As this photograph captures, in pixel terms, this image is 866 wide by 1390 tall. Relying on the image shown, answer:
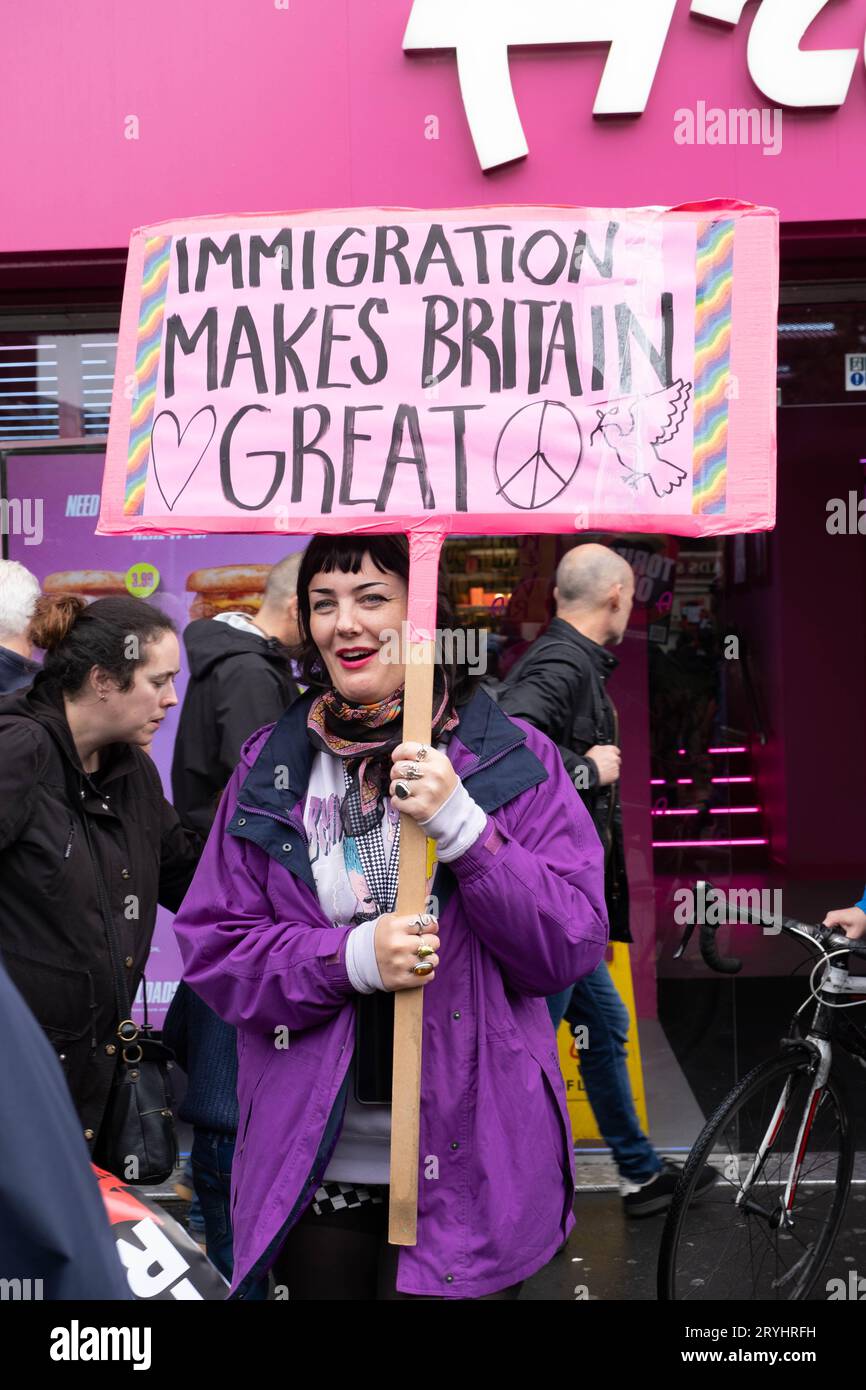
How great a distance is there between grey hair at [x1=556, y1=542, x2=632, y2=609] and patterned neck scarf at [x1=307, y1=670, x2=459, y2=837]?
2397mm

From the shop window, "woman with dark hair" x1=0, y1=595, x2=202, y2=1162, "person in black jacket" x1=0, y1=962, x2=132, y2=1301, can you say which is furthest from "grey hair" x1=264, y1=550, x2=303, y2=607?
"person in black jacket" x1=0, y1=962, x2=132, y2=1301

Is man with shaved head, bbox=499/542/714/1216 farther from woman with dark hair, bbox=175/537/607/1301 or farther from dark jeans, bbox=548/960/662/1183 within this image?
woman with dark hair, bbox=175/537/607/1301

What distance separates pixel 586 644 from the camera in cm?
499

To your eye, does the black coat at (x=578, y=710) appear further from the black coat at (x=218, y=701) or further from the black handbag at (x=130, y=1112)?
the black handbag at (x=130, y=1112)

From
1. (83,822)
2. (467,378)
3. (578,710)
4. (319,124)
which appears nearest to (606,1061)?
(578,710)

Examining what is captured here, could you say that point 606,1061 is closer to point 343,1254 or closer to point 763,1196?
point 763,1196

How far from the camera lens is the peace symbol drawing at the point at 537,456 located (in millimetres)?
2875

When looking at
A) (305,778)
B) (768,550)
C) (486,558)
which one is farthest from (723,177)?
(768,550)

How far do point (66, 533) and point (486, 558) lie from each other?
5.79 ft

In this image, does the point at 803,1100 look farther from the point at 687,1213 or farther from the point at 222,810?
the point at 222,810

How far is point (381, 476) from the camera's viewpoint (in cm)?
289

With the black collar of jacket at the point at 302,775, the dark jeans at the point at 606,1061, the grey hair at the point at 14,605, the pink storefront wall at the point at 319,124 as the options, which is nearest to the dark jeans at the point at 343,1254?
the black collar of jacket at the point at 302,775

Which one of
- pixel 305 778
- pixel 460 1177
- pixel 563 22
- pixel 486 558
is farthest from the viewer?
pixel 486 558

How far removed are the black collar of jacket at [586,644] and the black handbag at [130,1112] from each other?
2.06m
